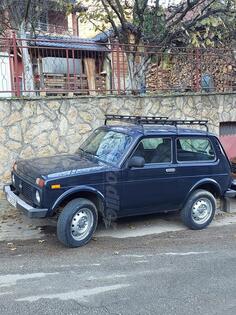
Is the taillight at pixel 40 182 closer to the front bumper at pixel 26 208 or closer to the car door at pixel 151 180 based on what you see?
the front bumper at pixel 26 208

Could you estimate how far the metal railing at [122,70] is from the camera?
9.58 meters

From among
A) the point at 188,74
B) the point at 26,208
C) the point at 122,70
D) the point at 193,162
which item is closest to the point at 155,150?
the point at 193,162

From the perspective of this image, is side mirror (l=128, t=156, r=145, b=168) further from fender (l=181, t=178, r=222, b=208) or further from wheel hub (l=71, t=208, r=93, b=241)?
fender (l=181, t=178, r=222, b=208)

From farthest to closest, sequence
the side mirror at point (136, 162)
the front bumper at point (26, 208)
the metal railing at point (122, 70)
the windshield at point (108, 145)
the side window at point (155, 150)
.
→ 1. the metal railing at point (122, 70)
2. the side window at point (155, 150)
3. the windshield at point (108, 145)
4. the side mirror at point (136, 162)
5. the front bumper at point (26, 208)

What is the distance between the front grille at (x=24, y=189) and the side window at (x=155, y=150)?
1.67m

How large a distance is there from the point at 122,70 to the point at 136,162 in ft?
16.1

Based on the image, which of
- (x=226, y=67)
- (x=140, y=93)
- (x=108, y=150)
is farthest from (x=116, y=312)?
(x=226, y=67)

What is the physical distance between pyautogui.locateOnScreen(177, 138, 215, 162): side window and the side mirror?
0.85m

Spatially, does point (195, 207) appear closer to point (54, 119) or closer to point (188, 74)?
point (54, 119)

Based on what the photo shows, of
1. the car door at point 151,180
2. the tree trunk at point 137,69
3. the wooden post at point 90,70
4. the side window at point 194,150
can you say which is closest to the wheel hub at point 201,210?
the car door at point 151,180

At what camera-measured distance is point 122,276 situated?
15.8 ft

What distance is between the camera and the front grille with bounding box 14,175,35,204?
5.75 m

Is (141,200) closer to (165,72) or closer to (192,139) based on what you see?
(192,139)

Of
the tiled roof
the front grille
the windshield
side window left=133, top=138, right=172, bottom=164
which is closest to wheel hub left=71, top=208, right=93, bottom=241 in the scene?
the front grille
